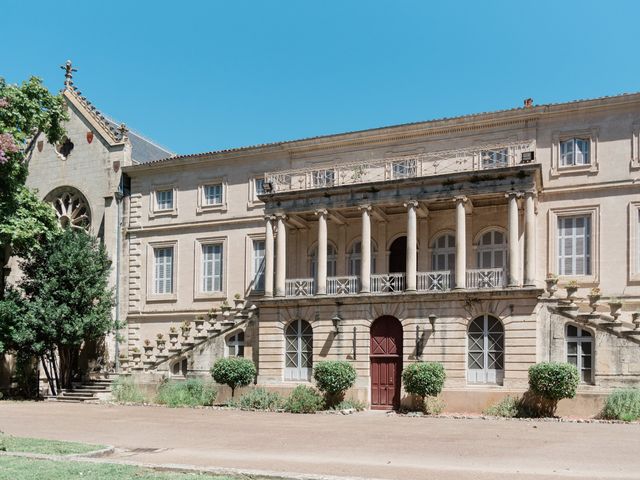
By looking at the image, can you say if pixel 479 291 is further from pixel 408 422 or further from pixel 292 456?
pixel 292 456

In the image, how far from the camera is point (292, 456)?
49.6ft

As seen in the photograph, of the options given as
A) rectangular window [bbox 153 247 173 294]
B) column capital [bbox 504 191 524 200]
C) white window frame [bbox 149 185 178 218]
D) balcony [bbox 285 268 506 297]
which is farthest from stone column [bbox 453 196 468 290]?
rectangular window [bbox 153 247 173 294]

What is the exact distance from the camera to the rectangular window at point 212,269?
3344 cm

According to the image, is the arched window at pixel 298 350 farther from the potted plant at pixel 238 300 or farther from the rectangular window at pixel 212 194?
the rectangular window at pixel 212 194

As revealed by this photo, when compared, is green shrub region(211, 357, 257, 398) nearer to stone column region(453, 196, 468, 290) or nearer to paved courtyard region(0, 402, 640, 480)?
paved courtyard region(0, 402, 640, 480)

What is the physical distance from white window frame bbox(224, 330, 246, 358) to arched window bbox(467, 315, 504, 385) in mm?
8762

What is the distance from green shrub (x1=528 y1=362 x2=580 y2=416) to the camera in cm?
2369

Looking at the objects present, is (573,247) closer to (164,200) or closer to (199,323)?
(199,323)

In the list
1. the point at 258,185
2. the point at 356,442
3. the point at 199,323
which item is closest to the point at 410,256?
the point at 258,185

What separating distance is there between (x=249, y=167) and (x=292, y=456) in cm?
1944

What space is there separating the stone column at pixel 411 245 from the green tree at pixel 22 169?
14.1 meters

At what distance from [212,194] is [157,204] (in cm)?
284

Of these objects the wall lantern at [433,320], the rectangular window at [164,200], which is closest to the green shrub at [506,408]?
the wall lantern at [433,320]

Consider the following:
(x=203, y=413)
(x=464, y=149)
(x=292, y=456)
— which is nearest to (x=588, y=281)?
(x=464, y=149)
